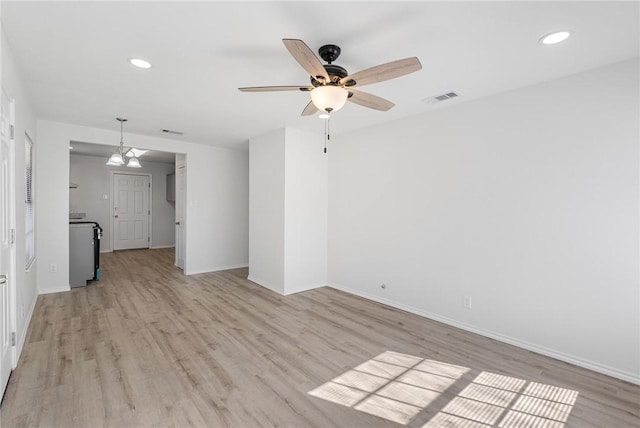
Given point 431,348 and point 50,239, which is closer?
point 431,348

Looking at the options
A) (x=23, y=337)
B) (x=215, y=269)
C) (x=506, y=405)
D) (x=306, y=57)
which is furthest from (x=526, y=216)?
(x=215, y=269)

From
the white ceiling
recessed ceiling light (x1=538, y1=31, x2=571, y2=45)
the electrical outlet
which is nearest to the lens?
the white ceiling

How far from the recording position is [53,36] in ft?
6.97

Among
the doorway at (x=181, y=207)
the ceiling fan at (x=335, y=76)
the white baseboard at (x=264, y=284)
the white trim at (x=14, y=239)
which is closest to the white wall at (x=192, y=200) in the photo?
the doorway at (x=181, y=207)

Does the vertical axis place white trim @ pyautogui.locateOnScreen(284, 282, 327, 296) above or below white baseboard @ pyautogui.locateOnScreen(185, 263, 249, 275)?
below

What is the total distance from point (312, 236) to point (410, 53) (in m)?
3.12

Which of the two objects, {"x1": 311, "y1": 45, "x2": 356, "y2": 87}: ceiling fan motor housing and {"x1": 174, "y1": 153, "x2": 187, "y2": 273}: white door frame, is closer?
{"x1": 311, "y1": 45, "x2": 356, "y2": 87}: ceiling fan motor housing

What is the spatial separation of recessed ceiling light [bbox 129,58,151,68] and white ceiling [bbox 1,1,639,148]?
8 cm

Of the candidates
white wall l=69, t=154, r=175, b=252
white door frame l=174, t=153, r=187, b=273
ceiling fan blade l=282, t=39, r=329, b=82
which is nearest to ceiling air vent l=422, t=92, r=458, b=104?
ceiling fan blade l=282, t=39, r=329, b=82

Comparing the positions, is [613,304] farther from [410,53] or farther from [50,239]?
[50,239]

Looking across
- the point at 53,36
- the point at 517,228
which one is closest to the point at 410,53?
the point at 517,228

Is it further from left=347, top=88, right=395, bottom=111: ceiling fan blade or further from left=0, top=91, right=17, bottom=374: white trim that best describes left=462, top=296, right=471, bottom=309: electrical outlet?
left=0, top=91, right=17, bottom=374: white trim

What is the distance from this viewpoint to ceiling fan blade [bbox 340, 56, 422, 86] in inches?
74.8

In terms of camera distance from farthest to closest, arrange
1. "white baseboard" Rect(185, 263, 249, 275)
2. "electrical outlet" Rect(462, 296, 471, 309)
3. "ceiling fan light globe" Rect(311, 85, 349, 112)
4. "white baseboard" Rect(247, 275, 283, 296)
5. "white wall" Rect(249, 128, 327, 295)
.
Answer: "white baseboard" Rect(185, 263, 249, 275) → "white baseboard" Rect(247, 275, 283, 296) → "white wall" Rect(249, 128, 327, 295) → "electrical outlet" Rect(462, 296, 471, 309) → "ceiling fan light globe" Rect(311, 85, 349, 112)
